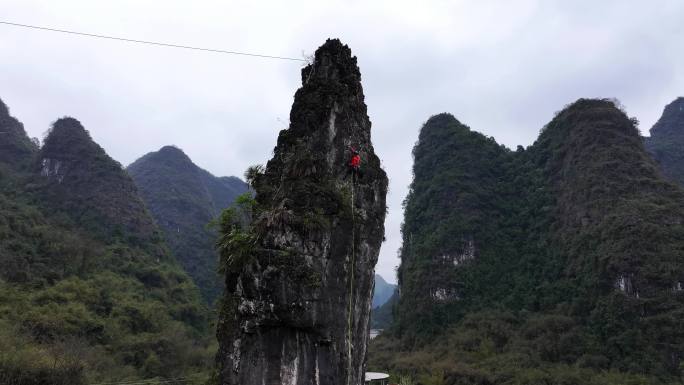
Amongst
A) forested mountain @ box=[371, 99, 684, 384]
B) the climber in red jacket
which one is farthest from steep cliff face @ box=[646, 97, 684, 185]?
the climber in red jacket

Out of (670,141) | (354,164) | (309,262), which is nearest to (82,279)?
(354,164)

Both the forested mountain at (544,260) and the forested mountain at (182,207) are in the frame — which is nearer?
the forested mountain at (544,260)

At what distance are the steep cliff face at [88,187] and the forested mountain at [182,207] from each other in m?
8.25

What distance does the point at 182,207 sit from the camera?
2753 inches

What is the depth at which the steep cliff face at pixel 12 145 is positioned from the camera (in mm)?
48484

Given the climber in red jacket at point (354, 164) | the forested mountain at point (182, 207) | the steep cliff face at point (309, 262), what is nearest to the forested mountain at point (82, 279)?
the forested mountain at point (182, 207)

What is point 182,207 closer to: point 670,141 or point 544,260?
point 544,260

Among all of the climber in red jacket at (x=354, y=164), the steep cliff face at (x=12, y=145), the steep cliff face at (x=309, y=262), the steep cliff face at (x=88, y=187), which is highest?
the steep cliff face at (x=12, y=145)

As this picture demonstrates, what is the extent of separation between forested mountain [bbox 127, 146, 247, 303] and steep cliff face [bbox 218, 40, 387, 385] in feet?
137

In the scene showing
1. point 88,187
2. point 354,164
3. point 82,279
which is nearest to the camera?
point 354,164

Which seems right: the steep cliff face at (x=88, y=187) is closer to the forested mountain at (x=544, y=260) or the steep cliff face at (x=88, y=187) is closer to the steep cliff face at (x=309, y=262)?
the forested mountain at (x=544, y=260)

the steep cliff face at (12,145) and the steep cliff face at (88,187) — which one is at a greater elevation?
the steep cliff face at (12,145)

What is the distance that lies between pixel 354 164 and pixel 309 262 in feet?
8.70

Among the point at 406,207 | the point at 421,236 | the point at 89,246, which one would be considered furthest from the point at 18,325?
the point at 406,207
